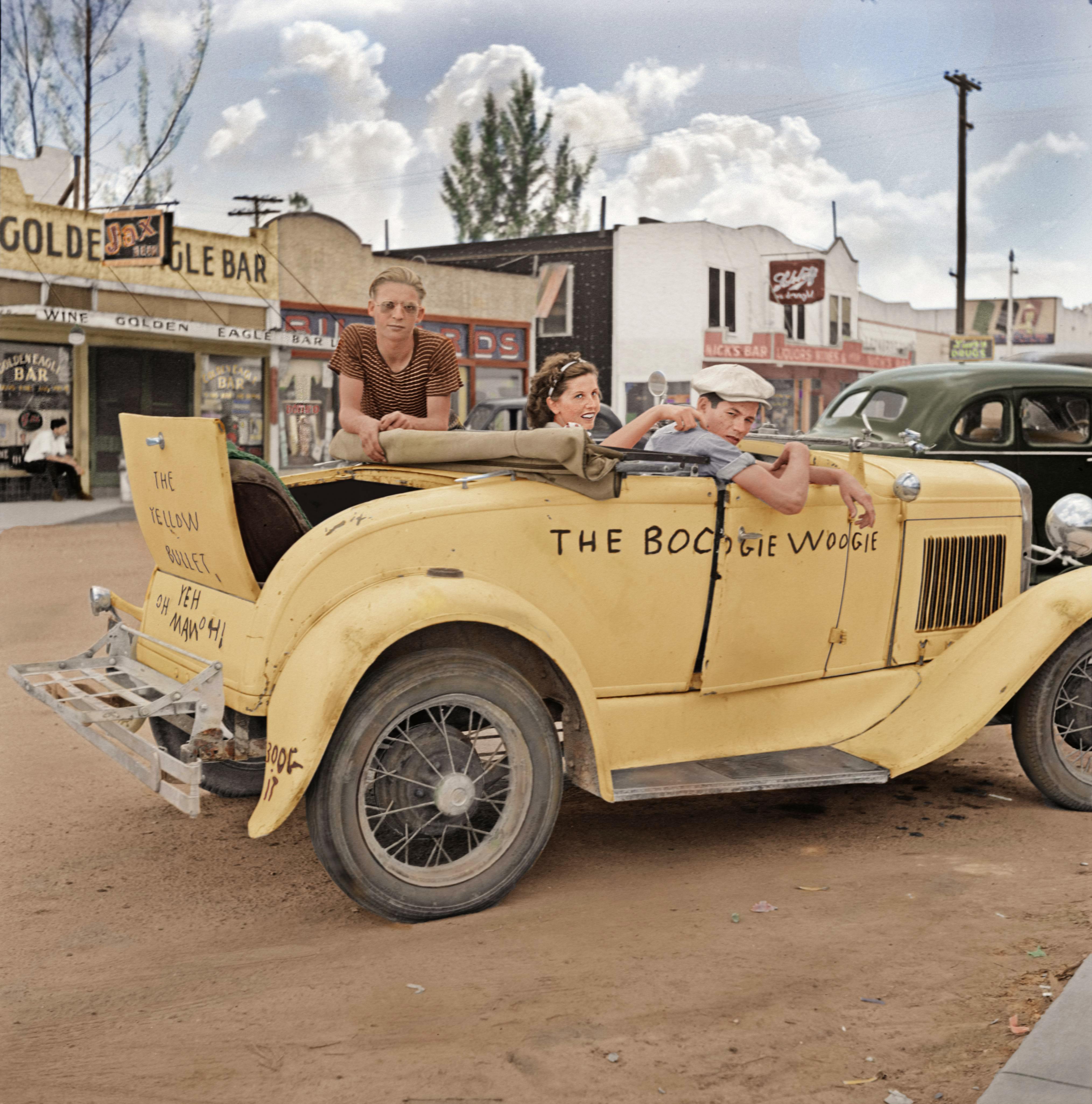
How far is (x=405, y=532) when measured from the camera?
12.7ft

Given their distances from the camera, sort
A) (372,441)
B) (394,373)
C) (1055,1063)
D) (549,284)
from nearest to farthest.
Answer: (1055,1063), (372,441), (394,373), (549,284)

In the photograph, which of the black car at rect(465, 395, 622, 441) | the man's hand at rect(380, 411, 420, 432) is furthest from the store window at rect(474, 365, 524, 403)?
the man's hand at rect(380, 411, 420, 432)

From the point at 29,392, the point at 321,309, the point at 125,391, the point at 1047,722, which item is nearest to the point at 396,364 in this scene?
the point at 1047,722

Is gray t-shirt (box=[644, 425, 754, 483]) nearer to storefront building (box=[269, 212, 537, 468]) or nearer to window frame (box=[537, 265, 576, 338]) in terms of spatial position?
storefront building (box=[269, 212, 537, 468])

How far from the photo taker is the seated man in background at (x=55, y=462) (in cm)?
2189

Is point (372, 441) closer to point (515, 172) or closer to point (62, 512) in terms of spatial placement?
point (62, 512)

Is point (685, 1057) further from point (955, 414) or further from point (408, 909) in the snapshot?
point (955, 414)

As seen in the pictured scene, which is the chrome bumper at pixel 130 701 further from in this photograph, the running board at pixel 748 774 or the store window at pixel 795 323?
the store window at pixel 795 323

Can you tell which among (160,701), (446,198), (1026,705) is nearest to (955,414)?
(1026,705)

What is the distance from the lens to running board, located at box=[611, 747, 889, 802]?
13.5 ft

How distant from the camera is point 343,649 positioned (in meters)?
3.62

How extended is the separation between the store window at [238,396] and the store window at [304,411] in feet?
1.50

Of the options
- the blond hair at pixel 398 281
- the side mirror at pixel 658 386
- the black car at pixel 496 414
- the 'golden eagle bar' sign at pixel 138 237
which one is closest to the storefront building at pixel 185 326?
the 'golden eagle bar' sign at pixel 138 237

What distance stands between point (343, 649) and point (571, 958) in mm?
1101
